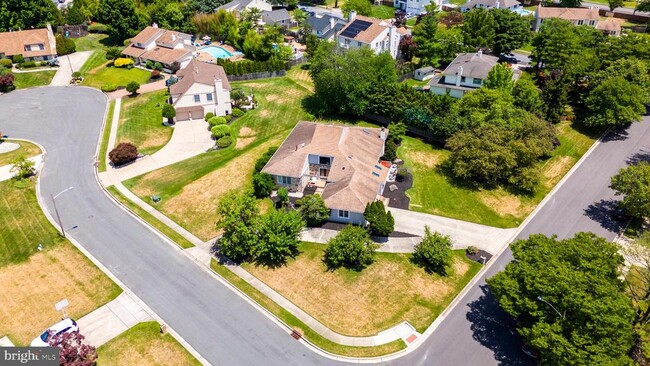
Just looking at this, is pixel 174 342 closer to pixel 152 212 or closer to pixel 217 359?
pixel 217 359

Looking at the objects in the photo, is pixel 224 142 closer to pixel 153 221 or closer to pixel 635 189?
pixel 153 221

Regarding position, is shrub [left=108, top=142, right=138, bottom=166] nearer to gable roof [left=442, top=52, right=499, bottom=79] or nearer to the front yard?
the front yard

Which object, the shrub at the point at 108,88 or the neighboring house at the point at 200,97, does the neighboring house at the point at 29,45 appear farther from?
the neighboring house at the point at 200,97

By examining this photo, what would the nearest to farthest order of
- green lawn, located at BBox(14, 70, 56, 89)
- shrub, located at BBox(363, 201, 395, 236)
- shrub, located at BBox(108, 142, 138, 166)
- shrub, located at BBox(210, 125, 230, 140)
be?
shrub, located at BBox(363, 201, 395, 236)
shrub, located at BBox(108, 142, 138, 166)
shrub, located at BBox(210, 125, 230, 140)
green lawn, located at BBox(14, 70, 56, 89)

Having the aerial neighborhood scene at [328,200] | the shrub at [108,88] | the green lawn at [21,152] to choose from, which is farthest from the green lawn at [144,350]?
the shrub at [108,88]

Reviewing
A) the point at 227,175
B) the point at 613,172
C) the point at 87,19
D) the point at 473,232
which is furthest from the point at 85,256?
the point at 87,19

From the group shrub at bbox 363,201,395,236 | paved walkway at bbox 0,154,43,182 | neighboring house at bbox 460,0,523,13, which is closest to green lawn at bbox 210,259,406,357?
shrub at bbox 363,201,395,236

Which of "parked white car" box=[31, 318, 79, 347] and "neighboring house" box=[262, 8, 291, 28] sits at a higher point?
"neighboring house" box=[262, 8, 291, 28]
